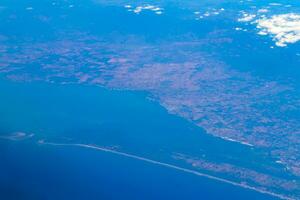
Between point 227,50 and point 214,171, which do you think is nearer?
point 214,171

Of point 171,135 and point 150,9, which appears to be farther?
point 150,9

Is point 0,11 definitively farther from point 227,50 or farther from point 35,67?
point 227,50

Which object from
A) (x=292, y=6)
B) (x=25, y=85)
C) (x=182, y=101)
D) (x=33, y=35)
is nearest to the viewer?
(x=182, y=101)

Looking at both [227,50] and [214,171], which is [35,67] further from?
[214,171]

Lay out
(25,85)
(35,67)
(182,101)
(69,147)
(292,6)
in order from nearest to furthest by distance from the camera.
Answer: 1. (69,147)
2. (182,101)
3. (25,85)
4. (35,67)
5. (292,6)

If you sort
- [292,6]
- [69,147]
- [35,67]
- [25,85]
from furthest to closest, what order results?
[292,6]
[35,67]
[25,85]
[69,147]

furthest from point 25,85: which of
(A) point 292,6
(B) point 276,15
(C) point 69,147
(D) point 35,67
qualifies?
(A) point 292,6

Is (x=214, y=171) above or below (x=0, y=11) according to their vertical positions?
below

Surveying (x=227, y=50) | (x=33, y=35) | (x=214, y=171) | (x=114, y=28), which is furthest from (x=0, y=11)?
(x=214, y=171)

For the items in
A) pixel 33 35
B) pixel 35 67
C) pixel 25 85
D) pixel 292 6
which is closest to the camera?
pixel 25 85
